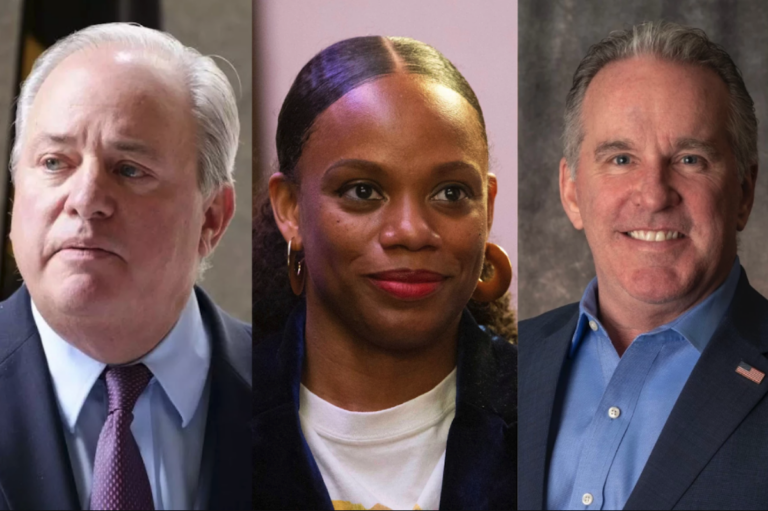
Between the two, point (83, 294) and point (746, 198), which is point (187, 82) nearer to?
point (83, 294)

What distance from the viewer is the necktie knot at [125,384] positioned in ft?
10.3

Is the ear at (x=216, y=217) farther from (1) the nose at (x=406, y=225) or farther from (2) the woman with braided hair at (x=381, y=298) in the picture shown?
(1) the nose at (x=406, y=225)

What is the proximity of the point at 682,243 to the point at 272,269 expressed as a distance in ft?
4.33

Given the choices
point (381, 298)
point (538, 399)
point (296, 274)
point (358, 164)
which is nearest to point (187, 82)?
point (358, 164)

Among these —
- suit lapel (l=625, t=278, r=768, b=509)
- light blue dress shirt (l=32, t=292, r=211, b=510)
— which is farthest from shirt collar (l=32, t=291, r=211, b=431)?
suit lapel (l=625, t=278, r=768, b=509)

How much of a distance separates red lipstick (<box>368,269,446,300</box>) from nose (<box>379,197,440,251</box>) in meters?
0.09

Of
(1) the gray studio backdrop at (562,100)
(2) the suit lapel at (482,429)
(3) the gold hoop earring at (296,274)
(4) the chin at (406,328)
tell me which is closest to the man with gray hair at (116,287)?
(3) the gold hoop earring at (296,274)

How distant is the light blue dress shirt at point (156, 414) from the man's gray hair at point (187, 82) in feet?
1.64

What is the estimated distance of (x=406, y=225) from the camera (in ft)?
10.5

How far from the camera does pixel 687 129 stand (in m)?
3.20

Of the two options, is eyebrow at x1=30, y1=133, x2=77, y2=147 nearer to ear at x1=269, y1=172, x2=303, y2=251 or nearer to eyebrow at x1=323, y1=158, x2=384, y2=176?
ear at x1=269, y1=172, x2=303, y2=251

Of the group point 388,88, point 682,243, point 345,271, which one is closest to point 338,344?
point 345,271

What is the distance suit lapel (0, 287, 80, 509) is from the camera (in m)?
3.07

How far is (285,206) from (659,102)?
4.06 ft
